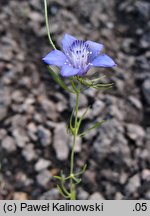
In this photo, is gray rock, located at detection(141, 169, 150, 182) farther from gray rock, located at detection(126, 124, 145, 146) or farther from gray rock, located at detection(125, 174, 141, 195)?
gray rock, located at detection(126, 124, 145, 146)

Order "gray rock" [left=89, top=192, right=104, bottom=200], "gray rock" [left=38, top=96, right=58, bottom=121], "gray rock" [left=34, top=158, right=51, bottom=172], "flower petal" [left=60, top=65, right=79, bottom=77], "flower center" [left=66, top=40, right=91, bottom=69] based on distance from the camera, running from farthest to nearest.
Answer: "gray rock" [left=38, top=96, right=58, bottom=121], "gray rock" [left=34, top=158, right=51, bottom=172], "gray rock" [left=89, top=192, right=104, bottom=200], "flower center" [left=66, top=40, right=91, bottom=69], "flower petal" [left=60, top=65, right=79, bottom=77]

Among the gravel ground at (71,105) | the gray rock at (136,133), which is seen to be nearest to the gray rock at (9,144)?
the gravel ground at (71,105)

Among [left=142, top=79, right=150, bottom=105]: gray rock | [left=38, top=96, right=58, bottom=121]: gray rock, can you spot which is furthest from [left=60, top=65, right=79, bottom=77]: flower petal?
[left=142, top=79, right=150, bottom=105]: gray rock

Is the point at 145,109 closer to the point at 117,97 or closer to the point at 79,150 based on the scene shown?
the point at 117,97

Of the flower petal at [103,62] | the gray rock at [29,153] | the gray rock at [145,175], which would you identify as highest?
the flower petal at [103,62]

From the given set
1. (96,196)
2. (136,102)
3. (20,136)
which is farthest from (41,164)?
(136,102)

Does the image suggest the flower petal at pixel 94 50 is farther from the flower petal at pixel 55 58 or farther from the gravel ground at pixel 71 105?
the gravel ground at pixel 71 105
